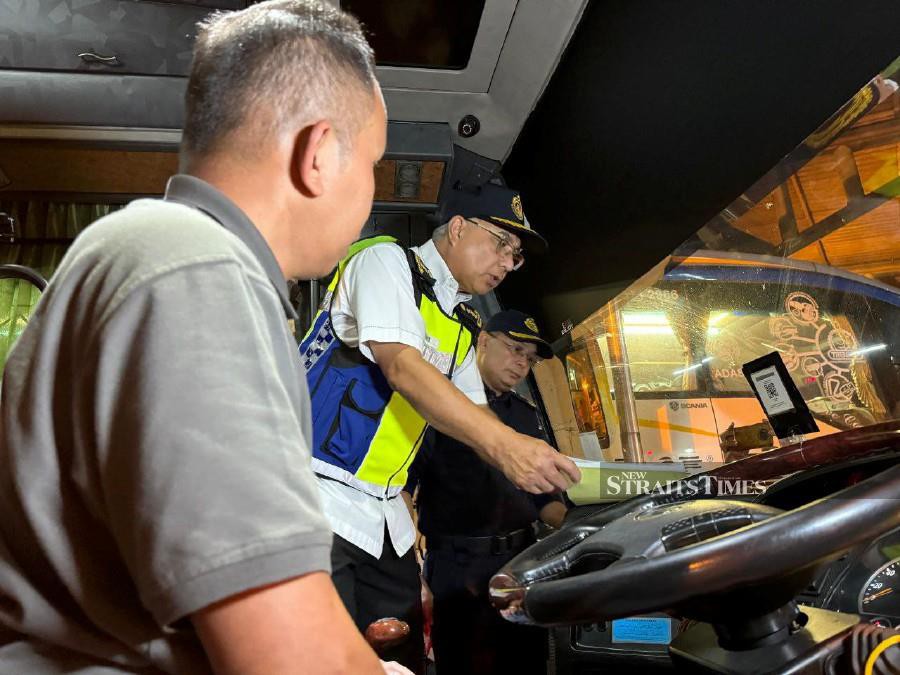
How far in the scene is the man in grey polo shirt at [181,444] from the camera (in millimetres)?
394

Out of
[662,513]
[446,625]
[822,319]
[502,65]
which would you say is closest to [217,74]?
[662,513]

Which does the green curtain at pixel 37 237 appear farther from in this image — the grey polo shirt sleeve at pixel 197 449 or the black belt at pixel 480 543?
the grey polo shirt sleeve at pixel 197 449

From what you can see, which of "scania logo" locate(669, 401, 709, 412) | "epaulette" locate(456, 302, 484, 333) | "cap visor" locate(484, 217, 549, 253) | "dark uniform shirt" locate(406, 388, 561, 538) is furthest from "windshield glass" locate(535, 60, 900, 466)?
"dark uniform shirt" locate(406, 388, 561, 538)

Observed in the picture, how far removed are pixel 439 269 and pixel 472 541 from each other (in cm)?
96

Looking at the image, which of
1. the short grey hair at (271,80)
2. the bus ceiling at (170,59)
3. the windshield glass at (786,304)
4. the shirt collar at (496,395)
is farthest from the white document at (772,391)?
the shirt collar at (496,395)

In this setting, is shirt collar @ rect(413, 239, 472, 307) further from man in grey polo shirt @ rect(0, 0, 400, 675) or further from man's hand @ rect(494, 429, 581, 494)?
man in grey polo shirt @ rect(0, 0, 400, 675)

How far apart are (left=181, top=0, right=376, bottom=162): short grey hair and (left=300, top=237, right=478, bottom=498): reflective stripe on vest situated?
896 millimetres

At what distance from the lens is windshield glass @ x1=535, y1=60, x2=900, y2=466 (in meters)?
0.82

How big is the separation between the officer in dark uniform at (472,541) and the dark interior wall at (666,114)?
18.3 inches

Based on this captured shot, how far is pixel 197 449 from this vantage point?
40 centimetres

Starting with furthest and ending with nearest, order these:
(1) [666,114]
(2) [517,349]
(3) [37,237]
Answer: (3) [37,237] < (2) [517,349] < (1) [666,114]

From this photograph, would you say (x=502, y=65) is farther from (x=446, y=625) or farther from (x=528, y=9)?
(x=446, y=625)

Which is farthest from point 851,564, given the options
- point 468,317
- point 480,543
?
point 480,543

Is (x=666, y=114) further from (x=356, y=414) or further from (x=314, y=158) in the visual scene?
(x=314, y=158)
